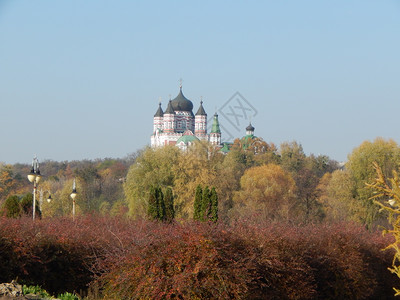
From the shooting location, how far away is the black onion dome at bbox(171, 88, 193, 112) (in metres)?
131

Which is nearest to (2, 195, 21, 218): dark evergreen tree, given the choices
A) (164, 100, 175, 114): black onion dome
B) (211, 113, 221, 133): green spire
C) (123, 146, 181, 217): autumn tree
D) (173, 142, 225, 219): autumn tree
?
(173, 142, 225, 219): autumn tree

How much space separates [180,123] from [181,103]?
3919 millimetres

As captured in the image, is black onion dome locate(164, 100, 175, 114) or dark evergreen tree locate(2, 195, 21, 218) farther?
black onion dome locate(164, 100, 175, 114)

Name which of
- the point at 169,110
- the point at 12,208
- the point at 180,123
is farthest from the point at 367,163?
the point at 180,123

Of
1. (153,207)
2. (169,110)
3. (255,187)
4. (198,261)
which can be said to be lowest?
(198,261)

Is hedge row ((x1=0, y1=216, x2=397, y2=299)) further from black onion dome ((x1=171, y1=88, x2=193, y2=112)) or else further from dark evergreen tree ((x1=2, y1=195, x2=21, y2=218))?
black onion dome ((x1=171, y1=88, x2=193, y2=112))

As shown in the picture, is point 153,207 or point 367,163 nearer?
point 153,207

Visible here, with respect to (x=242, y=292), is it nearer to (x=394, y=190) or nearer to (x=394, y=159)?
(x=394, y=190)

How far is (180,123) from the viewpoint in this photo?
430ft

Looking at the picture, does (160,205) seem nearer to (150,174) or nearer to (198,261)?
(150,174)

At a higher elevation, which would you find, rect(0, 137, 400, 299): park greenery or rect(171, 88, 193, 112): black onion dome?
rect(171, 88, 193, 112): black onion dome

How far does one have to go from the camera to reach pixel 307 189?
59906 millimetres

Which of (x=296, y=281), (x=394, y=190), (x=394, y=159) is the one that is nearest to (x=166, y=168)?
(x=394, y=159)

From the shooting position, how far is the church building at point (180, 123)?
5054 inches
